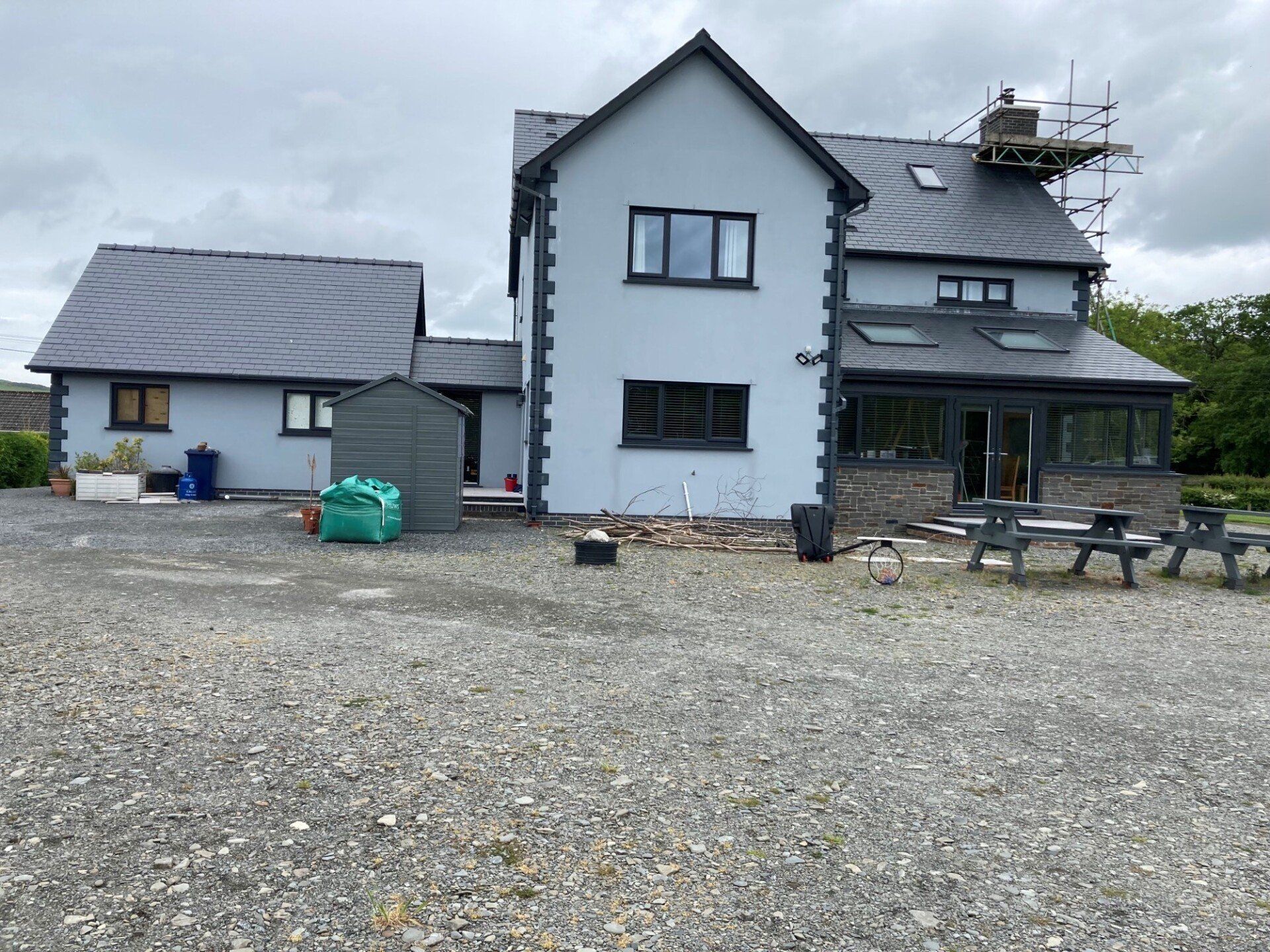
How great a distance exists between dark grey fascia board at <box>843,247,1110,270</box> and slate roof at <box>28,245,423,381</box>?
969 cm

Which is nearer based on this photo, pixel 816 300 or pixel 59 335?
pixel 816 300

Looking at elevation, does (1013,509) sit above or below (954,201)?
below

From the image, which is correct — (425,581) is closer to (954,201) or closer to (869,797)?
(869,797)

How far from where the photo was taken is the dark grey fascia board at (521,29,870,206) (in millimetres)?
14930

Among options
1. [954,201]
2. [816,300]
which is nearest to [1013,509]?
[816,300]

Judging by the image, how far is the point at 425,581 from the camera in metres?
9.59

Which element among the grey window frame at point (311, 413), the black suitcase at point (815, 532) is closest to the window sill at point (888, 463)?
the black suitcase at point (815, 532)

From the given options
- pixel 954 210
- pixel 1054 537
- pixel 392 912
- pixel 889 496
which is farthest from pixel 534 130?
pixel 392 912

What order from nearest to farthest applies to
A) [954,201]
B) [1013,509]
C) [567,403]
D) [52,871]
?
[52,871]
[1013,509]
[567,403]
[954,201]

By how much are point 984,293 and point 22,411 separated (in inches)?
1825

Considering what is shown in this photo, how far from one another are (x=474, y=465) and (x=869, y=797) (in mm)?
17836

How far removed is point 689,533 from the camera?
1397cm

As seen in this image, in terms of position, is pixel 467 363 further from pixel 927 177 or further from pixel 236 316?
A: pixel 927 177

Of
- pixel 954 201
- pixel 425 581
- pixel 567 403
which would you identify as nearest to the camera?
pixel 425 581
